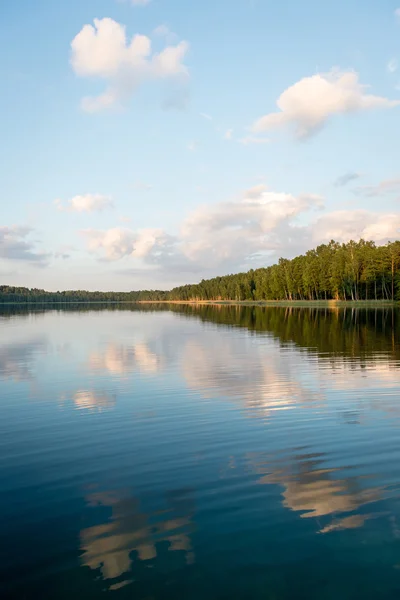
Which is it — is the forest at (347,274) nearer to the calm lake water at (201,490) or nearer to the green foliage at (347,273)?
the green foliage at (347,273)

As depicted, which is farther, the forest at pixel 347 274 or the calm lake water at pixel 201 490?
the forest at pixel 347 274

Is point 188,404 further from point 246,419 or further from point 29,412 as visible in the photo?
point 29,412

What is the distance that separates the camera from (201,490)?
945 centimetres

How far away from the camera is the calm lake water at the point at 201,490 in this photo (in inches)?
261

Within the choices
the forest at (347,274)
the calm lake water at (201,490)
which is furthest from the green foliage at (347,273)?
the calm lake water at (201,490)

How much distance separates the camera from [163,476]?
408 inches

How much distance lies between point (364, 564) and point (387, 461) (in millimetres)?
4712

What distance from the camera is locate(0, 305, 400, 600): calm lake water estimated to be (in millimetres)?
6625

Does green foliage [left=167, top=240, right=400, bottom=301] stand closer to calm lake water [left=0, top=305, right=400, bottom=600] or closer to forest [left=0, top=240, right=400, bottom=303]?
forest [left=0, top=240, right=400, bottom=303]

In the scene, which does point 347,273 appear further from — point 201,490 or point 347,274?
point 201,490

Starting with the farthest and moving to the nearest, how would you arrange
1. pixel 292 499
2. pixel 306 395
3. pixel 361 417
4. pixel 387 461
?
pixel 306 395 → pixel 361 417 → pixel 387 461 → pixel 292 499

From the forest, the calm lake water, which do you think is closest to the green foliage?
the forest

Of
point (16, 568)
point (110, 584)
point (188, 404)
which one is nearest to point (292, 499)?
point (110, 584)

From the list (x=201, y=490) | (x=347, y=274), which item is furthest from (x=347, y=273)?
(x=201, y=490)
